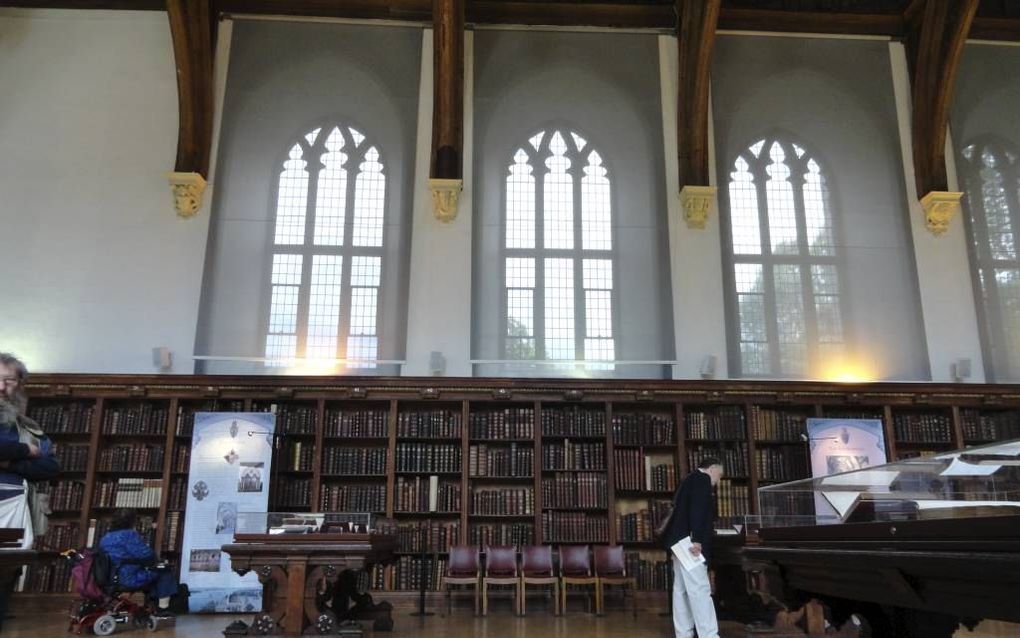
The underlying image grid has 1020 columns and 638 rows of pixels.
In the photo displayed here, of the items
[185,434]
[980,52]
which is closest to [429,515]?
[185,434]

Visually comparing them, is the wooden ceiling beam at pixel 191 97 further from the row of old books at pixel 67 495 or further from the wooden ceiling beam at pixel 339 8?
the row of old books at pixel 67 495

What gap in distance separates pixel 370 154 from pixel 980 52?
351 inches

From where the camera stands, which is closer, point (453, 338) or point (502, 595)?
point (502, 595)

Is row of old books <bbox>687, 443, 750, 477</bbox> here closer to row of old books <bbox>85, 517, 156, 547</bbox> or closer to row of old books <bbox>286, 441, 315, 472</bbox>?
row of old books <bbox>286, 441, 315, 472</bbox>

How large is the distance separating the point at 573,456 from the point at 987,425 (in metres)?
5.00

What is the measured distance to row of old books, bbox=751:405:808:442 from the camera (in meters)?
8.87

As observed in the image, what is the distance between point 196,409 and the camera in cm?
871

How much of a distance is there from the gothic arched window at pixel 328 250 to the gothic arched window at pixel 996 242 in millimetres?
7880

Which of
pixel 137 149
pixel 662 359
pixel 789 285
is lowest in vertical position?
pixel 662 359

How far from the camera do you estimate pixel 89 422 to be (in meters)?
8.57

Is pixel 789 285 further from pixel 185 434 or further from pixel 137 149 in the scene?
pixel 137 149

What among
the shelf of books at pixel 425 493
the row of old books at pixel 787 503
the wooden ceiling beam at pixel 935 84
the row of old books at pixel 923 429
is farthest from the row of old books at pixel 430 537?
the wooden ceiling beam at pixel 935 84

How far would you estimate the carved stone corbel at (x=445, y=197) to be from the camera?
962 cm

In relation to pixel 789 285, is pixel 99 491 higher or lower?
lower
